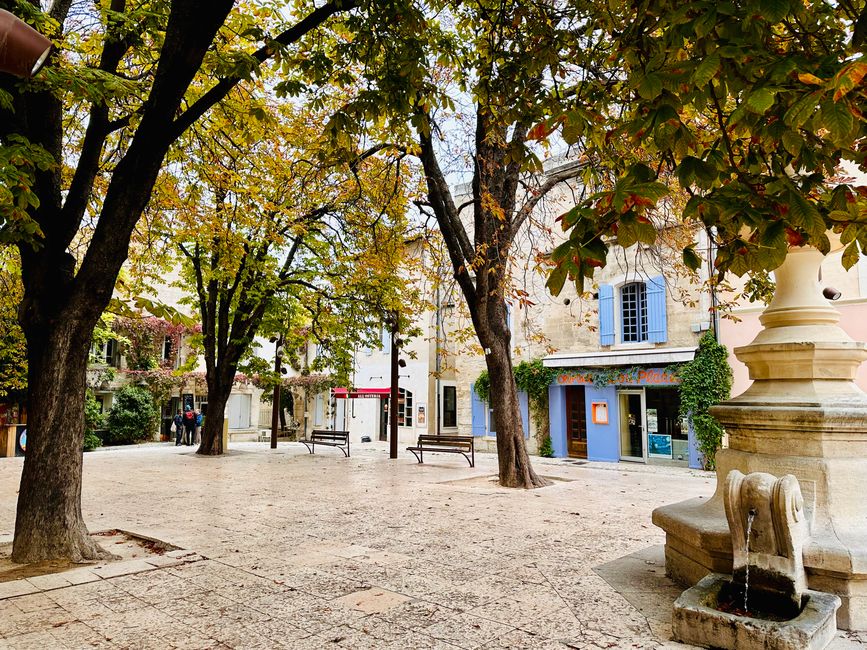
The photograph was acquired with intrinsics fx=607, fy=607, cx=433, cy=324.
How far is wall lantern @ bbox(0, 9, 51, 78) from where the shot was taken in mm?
2742

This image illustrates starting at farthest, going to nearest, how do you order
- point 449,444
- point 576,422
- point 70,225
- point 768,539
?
point 576,422, point 449,444, point 70,225, point 768,539

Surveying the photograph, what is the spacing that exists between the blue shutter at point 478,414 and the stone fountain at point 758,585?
1910 centimetres

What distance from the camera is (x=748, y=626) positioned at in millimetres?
3365

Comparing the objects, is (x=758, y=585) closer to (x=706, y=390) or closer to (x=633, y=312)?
(x=706, y=390)

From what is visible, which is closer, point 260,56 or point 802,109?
point 802,109

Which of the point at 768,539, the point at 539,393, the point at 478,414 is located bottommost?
the point at 768,539

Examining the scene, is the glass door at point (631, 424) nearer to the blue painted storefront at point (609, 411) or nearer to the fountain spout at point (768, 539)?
the blue painted storefront at point (609, 411)

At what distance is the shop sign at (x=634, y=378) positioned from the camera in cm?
1796

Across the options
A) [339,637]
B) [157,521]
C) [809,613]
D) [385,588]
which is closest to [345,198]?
[157,521]

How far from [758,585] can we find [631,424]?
628 inches

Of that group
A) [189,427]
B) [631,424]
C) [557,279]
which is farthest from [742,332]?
[189,427]

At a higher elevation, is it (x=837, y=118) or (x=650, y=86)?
(x=650, y=86)

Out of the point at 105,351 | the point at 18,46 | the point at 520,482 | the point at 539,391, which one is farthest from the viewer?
the point at 105,351

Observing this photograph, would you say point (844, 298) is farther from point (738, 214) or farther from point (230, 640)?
point (230, 640)
